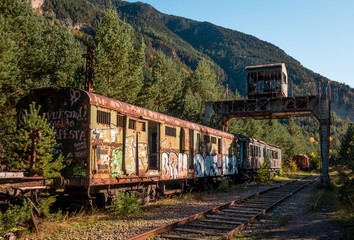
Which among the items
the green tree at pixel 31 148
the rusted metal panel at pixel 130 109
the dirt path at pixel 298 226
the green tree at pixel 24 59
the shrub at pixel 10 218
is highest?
the green tree at pixel 24 59

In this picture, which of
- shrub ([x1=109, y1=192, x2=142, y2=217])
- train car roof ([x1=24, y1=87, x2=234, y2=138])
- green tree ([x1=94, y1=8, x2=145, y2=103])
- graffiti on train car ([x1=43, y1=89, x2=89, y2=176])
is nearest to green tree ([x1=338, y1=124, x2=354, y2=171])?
train car roof ([x1=24, y1=87, x2=234, y2=138])

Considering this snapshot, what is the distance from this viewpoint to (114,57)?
3105 cm

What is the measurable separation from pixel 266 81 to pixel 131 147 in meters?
23.5

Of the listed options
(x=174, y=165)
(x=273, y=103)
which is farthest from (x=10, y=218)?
(x=273, y=103)

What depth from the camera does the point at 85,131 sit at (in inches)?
420

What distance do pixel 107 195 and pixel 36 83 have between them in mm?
15300

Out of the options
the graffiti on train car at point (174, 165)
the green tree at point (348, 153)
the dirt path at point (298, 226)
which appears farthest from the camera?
the green tree at point (348, 153)

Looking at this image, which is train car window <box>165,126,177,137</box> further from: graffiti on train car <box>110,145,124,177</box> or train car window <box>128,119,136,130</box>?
graffiti on train car <box>110,145,124,177</box>

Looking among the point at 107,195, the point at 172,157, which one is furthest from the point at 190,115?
the point at 107,195

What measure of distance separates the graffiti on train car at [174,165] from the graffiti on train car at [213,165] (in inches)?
57.9

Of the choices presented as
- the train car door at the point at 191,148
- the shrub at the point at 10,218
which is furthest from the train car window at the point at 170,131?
the shrub at the point at 10,218

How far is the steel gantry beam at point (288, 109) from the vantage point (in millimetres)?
28203

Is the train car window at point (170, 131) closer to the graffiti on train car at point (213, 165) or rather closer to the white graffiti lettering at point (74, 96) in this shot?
the graffiti on train car at point (213, 165)

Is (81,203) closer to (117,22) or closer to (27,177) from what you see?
(27,177)
